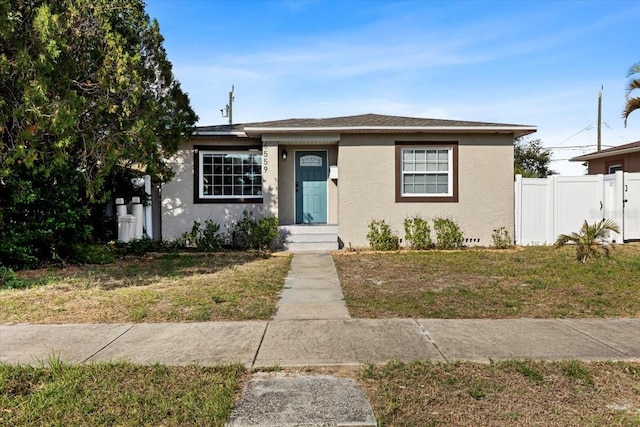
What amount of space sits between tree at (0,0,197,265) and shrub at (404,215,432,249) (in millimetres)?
6734

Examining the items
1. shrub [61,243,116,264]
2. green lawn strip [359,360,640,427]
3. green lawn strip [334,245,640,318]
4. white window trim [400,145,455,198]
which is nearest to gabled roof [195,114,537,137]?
white window trim [400,145,455,198]

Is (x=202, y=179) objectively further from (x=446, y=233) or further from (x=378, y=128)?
(x=446, y=233)

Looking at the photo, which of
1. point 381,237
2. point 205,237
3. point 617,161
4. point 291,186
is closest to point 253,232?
point 205,237

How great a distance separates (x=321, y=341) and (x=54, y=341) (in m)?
2.88

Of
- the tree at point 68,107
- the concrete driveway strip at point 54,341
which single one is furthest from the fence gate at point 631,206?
the concrete driveway strip at point 54,341

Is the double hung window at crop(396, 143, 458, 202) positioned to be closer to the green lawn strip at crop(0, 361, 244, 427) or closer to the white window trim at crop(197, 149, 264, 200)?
the white window trim at crop(197, 149, 264, 200)

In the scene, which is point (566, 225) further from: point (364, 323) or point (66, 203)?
point (66, 203)

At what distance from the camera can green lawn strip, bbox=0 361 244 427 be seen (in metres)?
3.17

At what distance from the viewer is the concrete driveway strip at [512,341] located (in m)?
4.38

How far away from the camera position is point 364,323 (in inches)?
216

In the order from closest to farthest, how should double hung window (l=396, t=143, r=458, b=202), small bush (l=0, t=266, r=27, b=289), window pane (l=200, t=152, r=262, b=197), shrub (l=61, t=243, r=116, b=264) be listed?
small bush (l=0, t=266, r=27, b=289) → shrub (l=61, t=243, r=116, b=264) → double hung window (l=396, t=143, r=458, b=202) → window pane (l=200, t=152, r=262, b=197)

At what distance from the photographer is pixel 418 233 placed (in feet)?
41.2

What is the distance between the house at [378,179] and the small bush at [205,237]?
329 millimetres

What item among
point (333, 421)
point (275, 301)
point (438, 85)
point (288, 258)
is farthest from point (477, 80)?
point (333, 421)
